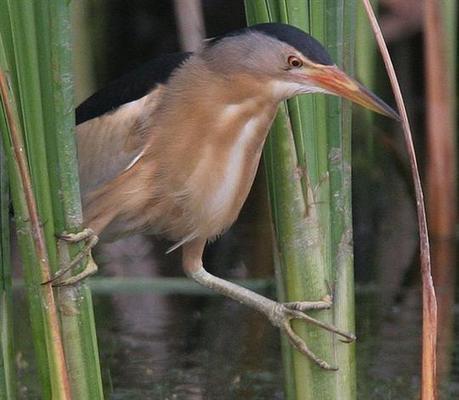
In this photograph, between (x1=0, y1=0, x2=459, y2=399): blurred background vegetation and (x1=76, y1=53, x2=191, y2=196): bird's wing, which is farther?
(x1=0, y1=0, x2=459, y2=399): blurred background vegetation

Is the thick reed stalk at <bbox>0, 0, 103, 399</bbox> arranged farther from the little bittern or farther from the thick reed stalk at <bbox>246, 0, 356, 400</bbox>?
the little bittern

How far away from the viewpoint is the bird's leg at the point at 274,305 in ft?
5.84

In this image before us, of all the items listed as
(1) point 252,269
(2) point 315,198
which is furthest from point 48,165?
(1) point 252,269

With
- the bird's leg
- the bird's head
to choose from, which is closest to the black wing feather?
the bird's head

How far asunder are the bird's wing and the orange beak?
1.50 ft

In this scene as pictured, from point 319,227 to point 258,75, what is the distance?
362mm

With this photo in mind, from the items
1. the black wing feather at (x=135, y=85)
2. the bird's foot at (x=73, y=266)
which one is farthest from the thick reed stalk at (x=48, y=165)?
the black wing feather at (x=135, y=85)

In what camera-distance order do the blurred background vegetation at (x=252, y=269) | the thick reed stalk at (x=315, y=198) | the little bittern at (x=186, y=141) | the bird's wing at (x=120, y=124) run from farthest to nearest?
1. the blurred background vegetation at (x=252, y=269)
2. the bird's wing at (x=120, y=124)
3. the little bittern at (x=186, y=141)
4. the thick reed stalk at (x=315, y=198)

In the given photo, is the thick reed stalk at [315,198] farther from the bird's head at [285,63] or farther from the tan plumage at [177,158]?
the tan plumage at [177,158]

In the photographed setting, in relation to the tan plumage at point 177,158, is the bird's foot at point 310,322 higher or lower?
lower

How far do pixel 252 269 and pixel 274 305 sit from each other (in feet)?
4.70

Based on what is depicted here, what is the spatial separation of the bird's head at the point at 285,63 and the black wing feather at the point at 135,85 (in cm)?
12

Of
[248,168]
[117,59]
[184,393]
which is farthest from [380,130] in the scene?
[248,168]

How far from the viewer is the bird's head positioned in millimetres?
1812
